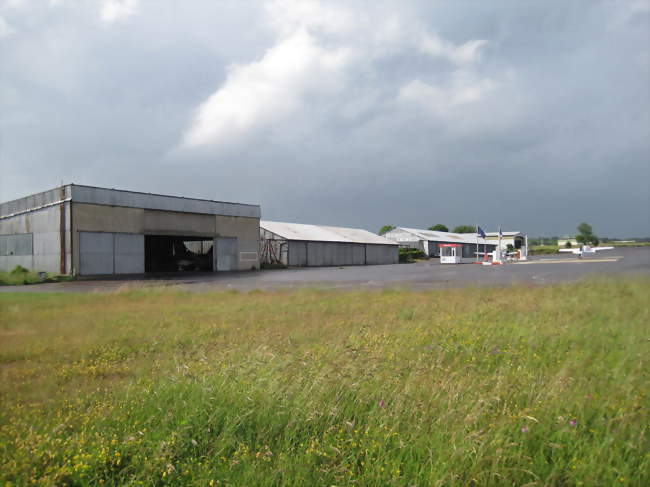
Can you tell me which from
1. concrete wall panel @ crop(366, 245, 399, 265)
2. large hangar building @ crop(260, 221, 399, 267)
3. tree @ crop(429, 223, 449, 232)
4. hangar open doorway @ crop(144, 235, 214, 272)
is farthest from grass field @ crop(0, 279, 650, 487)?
tree @ crop(429, 223, 449, 232)

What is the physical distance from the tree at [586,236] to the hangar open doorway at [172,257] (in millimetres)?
169770

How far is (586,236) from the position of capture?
17738 centimetres

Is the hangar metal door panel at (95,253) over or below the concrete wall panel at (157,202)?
below

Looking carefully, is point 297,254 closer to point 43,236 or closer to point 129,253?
point 129,253

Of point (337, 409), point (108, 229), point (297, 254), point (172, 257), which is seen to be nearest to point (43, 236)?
point (108, 229)

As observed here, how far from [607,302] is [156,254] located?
41145mm

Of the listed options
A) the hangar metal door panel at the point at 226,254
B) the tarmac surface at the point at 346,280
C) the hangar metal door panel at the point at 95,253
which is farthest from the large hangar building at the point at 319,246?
the hangar metal door panel at the point at 95,253

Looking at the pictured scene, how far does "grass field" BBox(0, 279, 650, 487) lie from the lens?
2932mm

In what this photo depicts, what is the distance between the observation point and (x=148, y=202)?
34.5 meters

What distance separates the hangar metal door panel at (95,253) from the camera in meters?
30.1

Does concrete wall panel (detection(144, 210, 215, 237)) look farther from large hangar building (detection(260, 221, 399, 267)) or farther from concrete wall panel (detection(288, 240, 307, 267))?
concrete wall panel (detection(288, 240, 307, 267))

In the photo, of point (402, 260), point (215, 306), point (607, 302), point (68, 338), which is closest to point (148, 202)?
point (215, 306)

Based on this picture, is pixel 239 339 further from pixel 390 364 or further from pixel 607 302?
pixel 607 302

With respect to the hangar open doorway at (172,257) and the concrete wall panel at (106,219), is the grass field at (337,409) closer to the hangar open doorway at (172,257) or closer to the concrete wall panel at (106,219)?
the concrete wall panel at (106,219)
